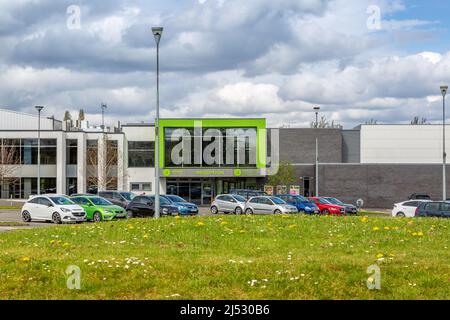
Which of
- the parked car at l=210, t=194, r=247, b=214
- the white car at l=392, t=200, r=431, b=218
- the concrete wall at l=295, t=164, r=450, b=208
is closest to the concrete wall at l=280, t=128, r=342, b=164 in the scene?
the concrete wall at l=295, t=164, r=450, b=208

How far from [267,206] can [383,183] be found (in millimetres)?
27517

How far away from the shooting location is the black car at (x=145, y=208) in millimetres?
37219

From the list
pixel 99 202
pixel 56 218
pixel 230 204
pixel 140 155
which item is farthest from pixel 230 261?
pixel 140 155

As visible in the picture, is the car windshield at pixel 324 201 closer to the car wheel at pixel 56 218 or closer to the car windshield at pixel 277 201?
the car windshield at pixel 277 201

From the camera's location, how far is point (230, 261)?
459 inches

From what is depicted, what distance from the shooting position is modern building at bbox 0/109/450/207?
6412 centimetres

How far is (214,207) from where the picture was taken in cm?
4422

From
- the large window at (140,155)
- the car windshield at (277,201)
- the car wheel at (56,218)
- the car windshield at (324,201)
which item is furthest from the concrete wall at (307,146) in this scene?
the car wheel at (56,218)

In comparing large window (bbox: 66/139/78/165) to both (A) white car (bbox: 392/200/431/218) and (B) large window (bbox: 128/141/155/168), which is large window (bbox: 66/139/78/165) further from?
(A) white car (bbox: 392/200/431/218)

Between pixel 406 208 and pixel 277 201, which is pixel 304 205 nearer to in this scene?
pixel 277 201
